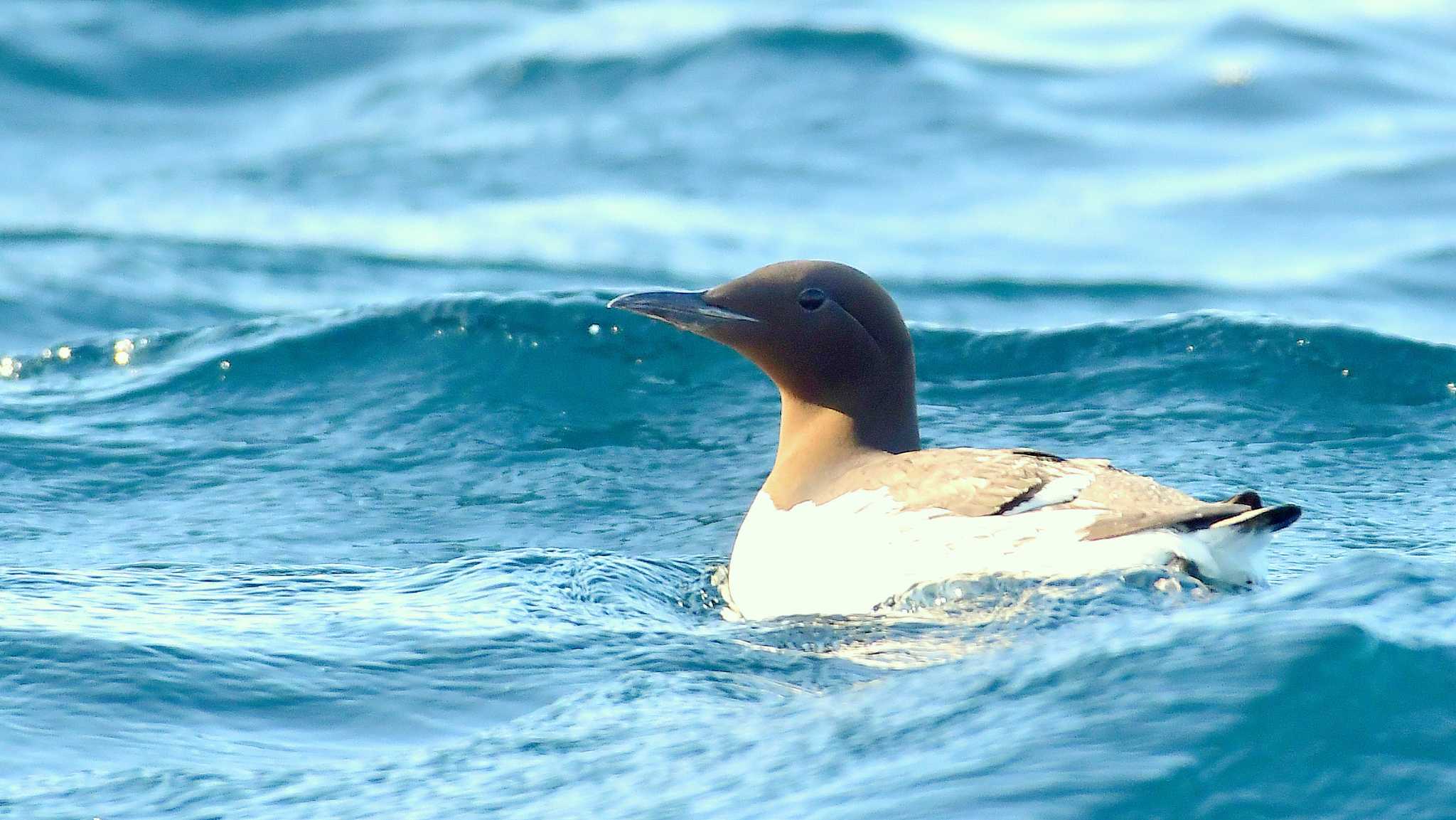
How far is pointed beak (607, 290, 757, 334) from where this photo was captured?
20.9 ft

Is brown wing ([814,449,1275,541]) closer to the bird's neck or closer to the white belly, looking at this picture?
the white belly

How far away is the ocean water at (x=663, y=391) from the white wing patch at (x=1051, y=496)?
0.23m

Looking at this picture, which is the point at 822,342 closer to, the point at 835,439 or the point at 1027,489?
the point at 835,439

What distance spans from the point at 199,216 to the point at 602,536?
810 centimetres

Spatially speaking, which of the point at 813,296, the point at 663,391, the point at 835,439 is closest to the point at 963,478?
the point at 835,439

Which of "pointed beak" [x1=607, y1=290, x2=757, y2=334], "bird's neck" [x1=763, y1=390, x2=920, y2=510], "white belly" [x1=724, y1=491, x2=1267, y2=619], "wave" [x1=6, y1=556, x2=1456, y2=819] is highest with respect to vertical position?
"pointed beak" [x1=607, y1=290, x2=757, y2=334]

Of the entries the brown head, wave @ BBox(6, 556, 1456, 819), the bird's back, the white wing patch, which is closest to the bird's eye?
the brown head

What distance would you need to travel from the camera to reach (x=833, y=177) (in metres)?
14.8

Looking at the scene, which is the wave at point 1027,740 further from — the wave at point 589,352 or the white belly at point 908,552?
the wave at point 589,352

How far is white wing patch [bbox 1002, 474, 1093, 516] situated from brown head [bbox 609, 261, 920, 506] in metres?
0.96

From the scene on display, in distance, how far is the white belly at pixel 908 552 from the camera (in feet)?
17.6

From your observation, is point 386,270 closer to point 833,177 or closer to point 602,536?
point 833,177

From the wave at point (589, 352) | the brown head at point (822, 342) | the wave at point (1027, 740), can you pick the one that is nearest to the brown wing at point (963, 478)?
the brown head at point (822, 342)

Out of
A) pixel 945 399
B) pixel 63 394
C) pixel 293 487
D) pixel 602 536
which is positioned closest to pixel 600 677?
pixel 602 536
